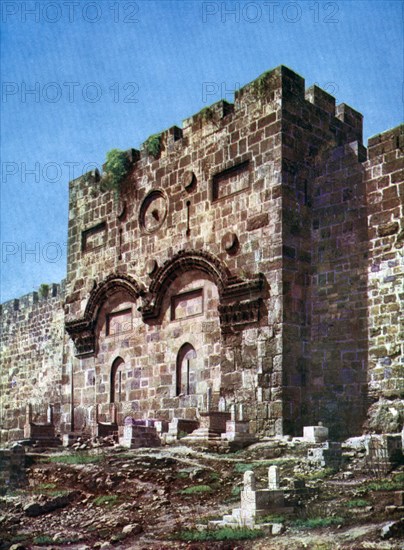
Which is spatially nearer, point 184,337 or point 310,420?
point 310,420

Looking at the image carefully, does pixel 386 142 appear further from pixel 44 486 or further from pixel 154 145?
pixel 44 486

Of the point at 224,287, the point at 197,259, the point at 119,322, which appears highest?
the point at 197,259

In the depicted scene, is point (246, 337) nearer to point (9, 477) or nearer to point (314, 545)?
point (9, 477)

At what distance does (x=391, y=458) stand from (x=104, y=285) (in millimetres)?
11452

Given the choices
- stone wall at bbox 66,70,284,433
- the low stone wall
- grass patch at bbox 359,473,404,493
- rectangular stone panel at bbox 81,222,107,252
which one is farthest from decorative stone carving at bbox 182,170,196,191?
grass patch at bbox 359,473,404,493

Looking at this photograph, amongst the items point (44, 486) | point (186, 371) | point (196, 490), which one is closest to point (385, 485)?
point (196, 490)

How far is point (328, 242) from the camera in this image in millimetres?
16547

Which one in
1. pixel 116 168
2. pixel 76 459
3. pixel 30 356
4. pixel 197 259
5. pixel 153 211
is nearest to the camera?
pixel 76 459

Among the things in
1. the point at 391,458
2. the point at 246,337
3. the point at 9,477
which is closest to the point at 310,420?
the point at 246,337

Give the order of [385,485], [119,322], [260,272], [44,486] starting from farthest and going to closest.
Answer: [119,322] < [260,272] < [44,486] < [385,485]

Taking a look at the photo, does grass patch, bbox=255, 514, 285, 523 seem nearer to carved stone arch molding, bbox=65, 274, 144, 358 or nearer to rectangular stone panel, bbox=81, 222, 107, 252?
carved stone arch molding, bbox=65, 274, 144, 358

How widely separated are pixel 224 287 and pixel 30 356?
567 inches

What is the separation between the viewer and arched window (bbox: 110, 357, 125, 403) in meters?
20.2

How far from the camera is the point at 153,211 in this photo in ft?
65.3
